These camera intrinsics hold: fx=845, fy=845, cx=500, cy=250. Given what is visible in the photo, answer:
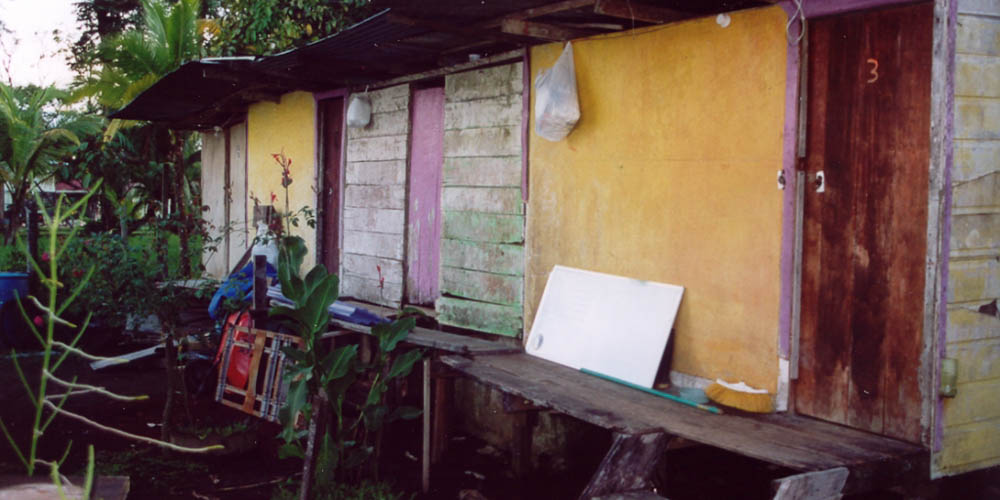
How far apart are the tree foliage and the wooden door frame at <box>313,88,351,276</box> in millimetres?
1722

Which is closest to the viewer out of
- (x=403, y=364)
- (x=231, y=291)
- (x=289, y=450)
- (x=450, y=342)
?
(x=289, y=450)

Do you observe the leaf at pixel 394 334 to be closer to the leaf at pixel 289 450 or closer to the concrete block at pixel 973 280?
the leaf at pixel 289 450

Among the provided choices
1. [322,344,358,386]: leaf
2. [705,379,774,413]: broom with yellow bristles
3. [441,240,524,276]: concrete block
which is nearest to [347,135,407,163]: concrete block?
[441,240,524,276]: concrete block

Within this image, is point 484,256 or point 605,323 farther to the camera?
point 484,256

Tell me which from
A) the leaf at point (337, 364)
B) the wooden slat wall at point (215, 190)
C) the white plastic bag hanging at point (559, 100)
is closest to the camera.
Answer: the leaf at point (337, 364)

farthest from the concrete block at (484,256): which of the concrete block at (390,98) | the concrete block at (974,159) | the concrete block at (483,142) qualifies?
the concrete block at (974,159)

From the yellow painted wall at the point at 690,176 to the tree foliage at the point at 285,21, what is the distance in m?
5.19

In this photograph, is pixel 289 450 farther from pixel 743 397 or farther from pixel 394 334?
pixel 743 397

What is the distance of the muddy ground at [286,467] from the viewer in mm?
5383

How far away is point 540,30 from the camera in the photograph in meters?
5.76

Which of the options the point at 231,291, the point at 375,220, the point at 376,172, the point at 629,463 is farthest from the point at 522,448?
the point at 231,291

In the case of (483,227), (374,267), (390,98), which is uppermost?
(390,98)

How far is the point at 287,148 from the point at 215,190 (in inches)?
130

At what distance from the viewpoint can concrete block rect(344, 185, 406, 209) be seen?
26.3 feet
